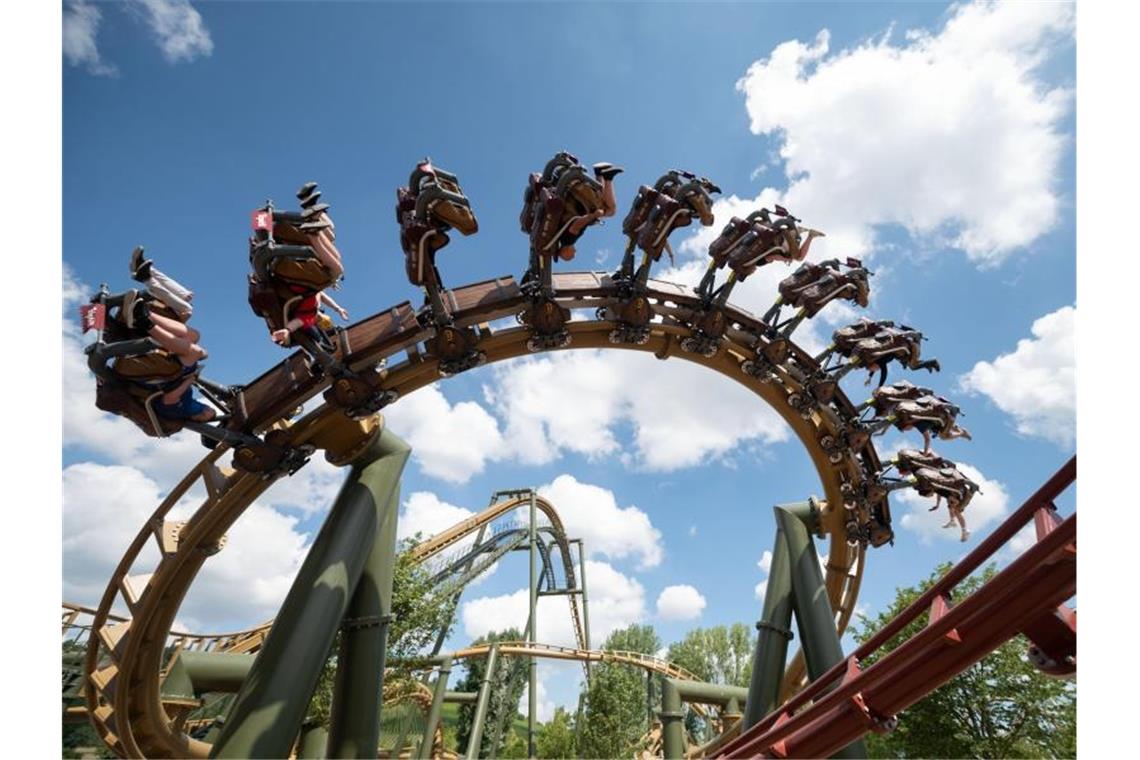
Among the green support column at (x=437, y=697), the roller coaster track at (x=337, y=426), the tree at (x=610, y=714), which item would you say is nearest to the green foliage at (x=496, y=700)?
the tree at (x=610, y=714)

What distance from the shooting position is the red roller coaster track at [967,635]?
109 inches

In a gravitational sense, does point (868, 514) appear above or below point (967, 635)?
above

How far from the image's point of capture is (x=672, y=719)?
11.6m

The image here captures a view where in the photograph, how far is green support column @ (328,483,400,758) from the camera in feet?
16.7

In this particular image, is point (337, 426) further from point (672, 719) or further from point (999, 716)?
point (999, 716)

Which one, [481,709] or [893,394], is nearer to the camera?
[893,394]

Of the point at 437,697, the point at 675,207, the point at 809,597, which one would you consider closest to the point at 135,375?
the point at 675,207

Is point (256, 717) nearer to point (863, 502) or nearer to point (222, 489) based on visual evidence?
point (222, 489)

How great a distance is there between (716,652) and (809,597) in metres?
34.7

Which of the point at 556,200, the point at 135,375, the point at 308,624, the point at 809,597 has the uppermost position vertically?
the point at 556,200

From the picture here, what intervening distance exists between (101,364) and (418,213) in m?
2.22

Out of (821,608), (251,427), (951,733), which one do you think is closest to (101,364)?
(251,427)

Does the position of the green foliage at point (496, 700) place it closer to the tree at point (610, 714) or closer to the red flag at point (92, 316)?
the tree at point (610, 714)

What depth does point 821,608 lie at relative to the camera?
6.77 metres
